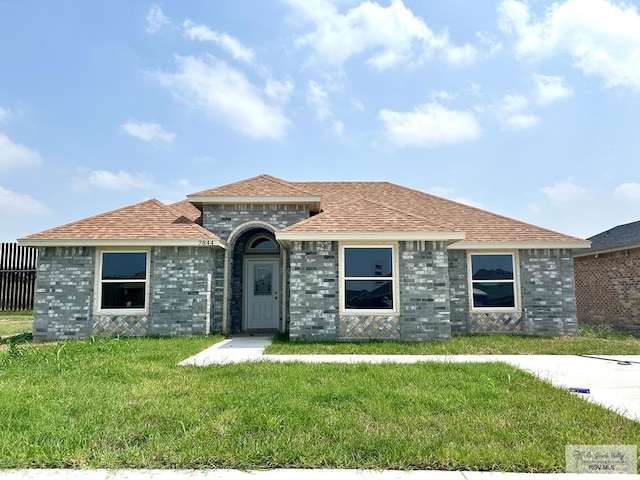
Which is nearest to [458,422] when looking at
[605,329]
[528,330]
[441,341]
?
[441,341]

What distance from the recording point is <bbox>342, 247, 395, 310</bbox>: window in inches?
412

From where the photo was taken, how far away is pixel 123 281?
11.3 m

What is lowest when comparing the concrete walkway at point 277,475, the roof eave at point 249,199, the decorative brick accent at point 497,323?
the concrete walkway at point 277,475

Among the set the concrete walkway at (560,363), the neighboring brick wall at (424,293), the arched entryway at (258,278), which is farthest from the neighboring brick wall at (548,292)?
the arched entryway at (258,278)

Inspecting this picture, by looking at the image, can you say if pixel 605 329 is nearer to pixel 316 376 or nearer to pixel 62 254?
pixel 316 376

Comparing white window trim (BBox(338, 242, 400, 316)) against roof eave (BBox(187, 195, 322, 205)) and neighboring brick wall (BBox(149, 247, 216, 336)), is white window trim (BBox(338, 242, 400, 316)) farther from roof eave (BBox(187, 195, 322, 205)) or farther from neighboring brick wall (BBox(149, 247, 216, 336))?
neighboring brick wall (BBox(149, 247, 216, 336))

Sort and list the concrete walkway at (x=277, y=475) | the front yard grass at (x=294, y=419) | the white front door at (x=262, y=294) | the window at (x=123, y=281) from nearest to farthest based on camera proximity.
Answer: the concrete walkway at (x=277, y=475), the front yard grass at (x=294, y=419), the window at (x=123, y=281), the white front door at (x=262, y=294)

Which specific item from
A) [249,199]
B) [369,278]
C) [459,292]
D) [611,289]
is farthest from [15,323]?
[611,289]

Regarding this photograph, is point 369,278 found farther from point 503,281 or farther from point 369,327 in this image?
point 503,281

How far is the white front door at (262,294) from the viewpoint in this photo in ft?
43.5

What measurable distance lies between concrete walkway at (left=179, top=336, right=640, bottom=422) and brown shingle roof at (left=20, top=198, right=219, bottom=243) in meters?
3.52

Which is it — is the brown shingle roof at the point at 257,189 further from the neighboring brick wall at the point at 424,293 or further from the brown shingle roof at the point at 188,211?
the neighboring brick wall at the point at 424,293

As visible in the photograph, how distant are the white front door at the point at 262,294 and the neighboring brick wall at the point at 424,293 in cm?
466

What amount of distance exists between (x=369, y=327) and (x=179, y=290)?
539cm
